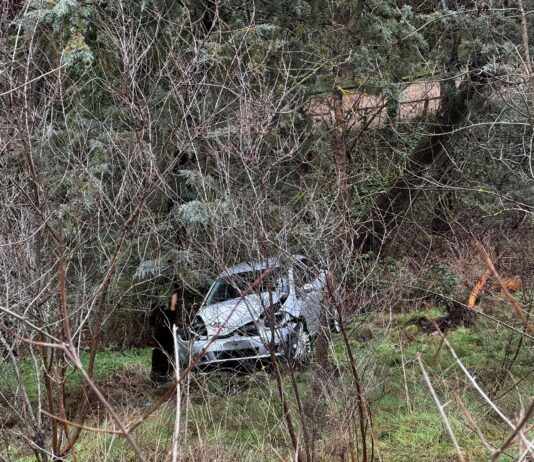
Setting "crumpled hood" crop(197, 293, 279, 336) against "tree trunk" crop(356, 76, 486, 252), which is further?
"tree trunk" crop(356, 76, 486, 252)

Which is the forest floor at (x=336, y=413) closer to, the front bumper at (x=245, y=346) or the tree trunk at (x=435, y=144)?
the front bumper at (x=245, y=346)

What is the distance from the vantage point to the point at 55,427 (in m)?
4.23

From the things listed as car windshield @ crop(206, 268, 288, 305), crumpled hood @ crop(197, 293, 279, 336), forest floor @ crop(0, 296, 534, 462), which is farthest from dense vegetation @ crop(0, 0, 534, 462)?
crumpled hood @ crop(197, 293, 279, 336)

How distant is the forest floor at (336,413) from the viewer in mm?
5371

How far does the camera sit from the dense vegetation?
4969 mm

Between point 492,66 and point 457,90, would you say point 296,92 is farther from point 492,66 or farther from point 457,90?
point 457,90

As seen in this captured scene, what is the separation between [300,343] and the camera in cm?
567

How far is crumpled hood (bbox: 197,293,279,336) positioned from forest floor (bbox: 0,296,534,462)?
1.84ft

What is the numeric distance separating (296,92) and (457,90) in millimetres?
5408

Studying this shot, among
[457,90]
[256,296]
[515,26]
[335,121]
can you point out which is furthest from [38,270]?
[457,90]

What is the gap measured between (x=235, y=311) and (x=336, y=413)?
108 cm

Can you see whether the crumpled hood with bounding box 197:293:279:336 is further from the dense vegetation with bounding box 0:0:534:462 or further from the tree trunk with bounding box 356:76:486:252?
the tree trunk with bounding box 356:76:486:252

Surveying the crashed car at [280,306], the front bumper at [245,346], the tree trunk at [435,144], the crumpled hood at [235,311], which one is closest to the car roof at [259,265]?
the crashed car at [280,306]

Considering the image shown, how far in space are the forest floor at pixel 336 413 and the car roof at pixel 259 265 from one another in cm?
83
